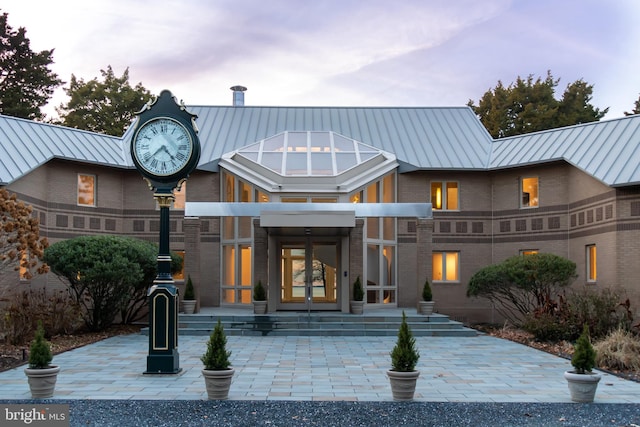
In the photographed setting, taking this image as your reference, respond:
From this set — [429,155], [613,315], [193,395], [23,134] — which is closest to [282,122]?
[429,155]

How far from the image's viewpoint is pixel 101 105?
39.9 metres

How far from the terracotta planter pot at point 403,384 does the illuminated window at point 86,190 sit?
16.9 m

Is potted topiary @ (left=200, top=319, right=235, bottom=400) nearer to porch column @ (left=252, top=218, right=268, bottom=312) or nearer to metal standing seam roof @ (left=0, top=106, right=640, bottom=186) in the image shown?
metal standing seam roof @ (left=0, top=106, right=640, bottom=186)

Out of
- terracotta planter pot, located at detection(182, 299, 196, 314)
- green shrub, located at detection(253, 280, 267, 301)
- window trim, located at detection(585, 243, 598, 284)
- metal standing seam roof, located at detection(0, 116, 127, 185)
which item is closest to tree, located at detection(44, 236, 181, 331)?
terracotta planter pot, located at detection(182, 299, 196, 314)

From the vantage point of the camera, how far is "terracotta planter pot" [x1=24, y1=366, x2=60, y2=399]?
10336 mm

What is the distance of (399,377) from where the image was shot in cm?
1038

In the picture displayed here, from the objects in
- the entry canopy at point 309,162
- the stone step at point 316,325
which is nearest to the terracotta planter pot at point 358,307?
the stone step at point 316,325

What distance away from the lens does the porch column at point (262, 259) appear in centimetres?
2294

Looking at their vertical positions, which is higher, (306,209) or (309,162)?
(309,162)

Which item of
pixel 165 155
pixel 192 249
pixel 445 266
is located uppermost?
pixel 165 155

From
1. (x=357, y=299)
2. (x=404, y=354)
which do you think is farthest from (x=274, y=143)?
(x=404, y=354)

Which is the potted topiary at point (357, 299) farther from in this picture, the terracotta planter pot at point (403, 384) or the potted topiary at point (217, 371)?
the potted topiary at point (217, 371)

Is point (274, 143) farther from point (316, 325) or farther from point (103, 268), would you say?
point (103, 268)

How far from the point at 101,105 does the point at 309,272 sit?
2218cm
